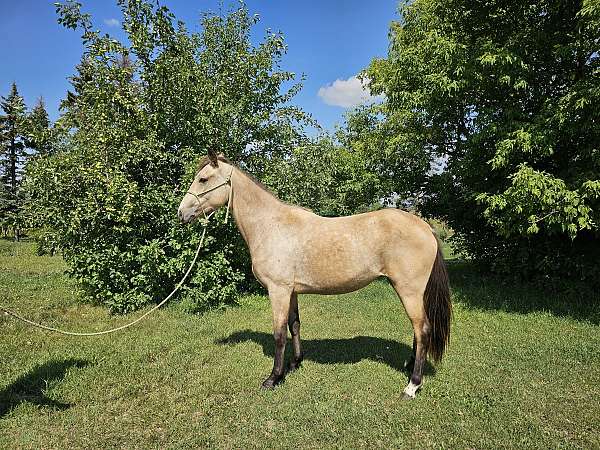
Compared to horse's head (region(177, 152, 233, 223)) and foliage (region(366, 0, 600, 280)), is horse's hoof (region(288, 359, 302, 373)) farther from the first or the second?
foliage (region(366, 0, 600, 280))

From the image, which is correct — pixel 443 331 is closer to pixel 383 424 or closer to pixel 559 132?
pixel 383 424

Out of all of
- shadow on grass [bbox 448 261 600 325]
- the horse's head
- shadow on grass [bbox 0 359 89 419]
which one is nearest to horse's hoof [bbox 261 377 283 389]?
shadow on grass [bbox 0 359 89 419]

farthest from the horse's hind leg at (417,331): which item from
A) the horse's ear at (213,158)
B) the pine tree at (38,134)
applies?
the pine tree at (38,134)

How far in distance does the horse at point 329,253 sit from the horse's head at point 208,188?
0.01m

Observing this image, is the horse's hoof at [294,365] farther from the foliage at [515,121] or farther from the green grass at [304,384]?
the foliage at [515,121]

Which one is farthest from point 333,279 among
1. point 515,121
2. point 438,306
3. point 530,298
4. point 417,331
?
point 530,298

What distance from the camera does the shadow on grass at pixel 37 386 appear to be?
3.95 m

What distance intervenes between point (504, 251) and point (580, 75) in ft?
14.4

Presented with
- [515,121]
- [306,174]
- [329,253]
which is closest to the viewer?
[329,253]

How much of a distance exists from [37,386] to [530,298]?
29.9 ft

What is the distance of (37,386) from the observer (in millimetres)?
4332

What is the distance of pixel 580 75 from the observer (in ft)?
24.5

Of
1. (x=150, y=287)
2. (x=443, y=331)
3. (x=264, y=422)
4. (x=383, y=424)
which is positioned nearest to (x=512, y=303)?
(x=443, y=331)

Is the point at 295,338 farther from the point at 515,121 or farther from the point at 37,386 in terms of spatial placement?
the point at 515,121
